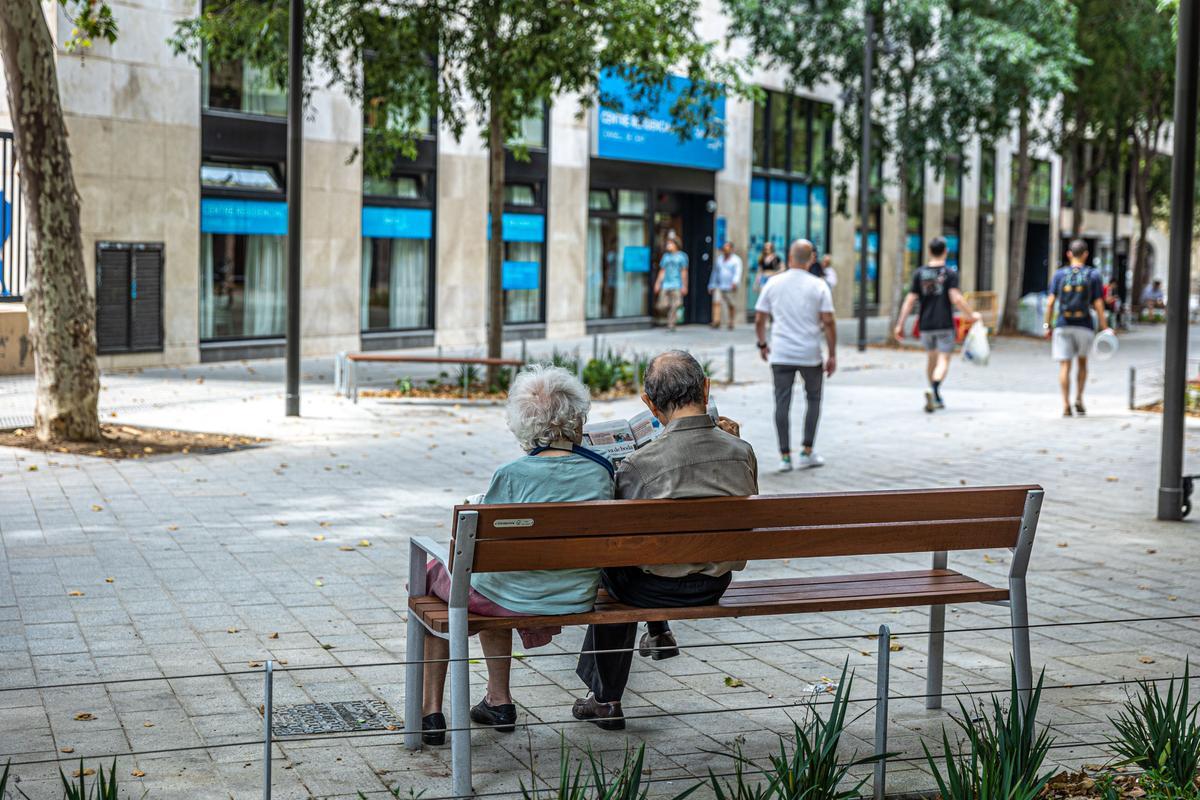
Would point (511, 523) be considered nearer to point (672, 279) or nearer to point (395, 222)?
point (395, 222)

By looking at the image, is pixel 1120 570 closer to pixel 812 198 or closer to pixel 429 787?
pixel 429 787

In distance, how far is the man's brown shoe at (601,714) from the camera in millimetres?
5367

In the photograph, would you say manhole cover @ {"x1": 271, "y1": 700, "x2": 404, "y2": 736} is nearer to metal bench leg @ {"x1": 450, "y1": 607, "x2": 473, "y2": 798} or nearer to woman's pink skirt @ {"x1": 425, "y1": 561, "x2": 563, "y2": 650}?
woman's pink skirt @ {"x1": 425, "y1": 561, "x2": 563, "y2": 650}

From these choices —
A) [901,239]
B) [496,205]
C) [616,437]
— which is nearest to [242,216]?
[496,205]

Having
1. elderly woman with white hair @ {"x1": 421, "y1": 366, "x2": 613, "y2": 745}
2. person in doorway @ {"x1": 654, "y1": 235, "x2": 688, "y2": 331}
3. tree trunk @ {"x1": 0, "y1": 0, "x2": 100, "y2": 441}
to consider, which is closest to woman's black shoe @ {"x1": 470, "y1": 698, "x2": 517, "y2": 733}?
elderly woman with white hair @ {"x1": 421, "y1": 366, "x2": 613, "y2": 745}

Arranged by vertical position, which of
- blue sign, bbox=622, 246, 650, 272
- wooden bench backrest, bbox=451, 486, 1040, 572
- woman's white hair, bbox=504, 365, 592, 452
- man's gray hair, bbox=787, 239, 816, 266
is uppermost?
blue sign, bbox=622, 246, 650, 272

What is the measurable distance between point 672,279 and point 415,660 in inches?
1050

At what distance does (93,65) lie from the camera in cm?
1903

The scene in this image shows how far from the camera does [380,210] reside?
24.4 m

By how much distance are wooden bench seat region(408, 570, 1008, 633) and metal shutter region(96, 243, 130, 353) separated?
15.4m

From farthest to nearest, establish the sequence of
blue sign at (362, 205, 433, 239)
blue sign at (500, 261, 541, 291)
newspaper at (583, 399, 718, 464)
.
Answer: blue sign at (500, 261, 541, 291), blue sign at (362, 205, 433, 239), newspaper at (583, 399, 718, 464)

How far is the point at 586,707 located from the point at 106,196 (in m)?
15.6

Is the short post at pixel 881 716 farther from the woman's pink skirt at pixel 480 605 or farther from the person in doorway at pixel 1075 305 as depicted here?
the person in doorway at pixel 1075 305

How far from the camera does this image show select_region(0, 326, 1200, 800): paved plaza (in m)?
5.07
